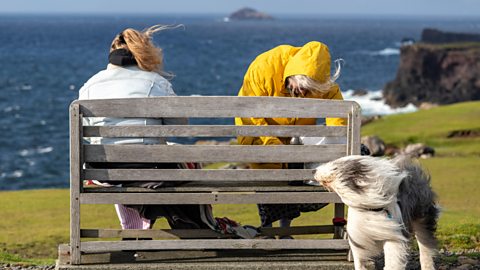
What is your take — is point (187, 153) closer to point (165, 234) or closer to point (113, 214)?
point (165, 234)

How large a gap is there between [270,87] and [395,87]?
68534mm

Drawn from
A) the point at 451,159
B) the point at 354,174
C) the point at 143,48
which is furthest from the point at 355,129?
the point at 451,159

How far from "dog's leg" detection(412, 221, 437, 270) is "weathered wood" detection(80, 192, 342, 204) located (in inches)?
33.7

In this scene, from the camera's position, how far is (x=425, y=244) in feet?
22.9

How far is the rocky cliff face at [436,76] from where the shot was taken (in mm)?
72625

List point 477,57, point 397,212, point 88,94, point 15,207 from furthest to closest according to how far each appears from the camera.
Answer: point 477,57 → point 15,207 → point 88,94 → point 397,212

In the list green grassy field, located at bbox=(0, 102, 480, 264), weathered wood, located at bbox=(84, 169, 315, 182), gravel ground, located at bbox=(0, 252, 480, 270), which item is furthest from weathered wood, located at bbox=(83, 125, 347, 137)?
green grassy field, located at bbox=(0, 102, 480, 264)

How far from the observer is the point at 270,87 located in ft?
25.7

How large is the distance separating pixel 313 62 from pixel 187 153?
4.89ft

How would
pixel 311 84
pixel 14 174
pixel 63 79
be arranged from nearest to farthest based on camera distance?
pixel 311 84 → pixel 14 174 → pixel 63 79

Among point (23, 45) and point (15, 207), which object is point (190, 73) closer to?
point (23, 45)

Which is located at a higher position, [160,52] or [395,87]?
[160,52]

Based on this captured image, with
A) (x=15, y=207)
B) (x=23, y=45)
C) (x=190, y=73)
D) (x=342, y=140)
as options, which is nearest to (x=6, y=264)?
(x=342, y=140)

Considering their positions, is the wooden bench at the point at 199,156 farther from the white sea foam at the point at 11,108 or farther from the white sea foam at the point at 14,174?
the white sea foam at the point at 11,108
